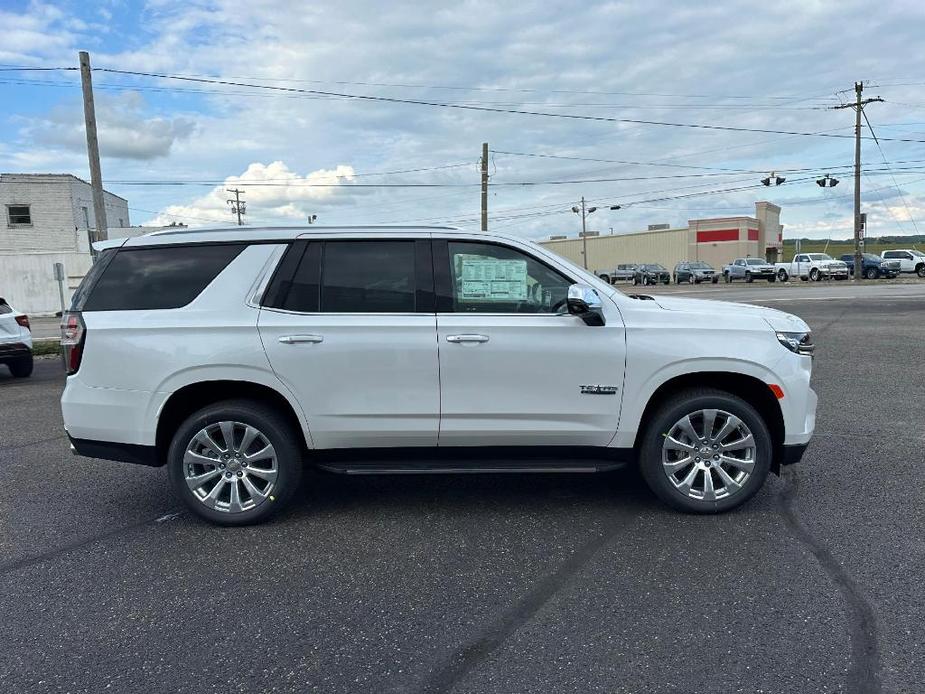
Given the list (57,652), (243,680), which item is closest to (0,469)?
(57,652)

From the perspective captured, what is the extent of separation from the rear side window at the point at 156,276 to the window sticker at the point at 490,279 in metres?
1.45

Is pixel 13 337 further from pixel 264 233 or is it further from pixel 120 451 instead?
pixel 264 233

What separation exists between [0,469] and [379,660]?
4656mm

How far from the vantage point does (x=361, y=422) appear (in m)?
4.40

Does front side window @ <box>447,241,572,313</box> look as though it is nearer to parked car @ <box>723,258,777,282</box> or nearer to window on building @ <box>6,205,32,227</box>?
window on building @ <box>6,205,32,227</box>

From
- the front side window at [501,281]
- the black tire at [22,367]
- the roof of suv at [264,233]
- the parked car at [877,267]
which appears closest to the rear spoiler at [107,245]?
the roof of suv at [264,233]

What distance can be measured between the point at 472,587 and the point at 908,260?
49.2 metres

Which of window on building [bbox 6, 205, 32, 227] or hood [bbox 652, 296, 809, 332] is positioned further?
window on building [bbox 6, 205, 32, 227]

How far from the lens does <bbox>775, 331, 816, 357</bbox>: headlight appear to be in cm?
444

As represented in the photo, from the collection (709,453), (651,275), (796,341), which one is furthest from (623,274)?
(709,453)

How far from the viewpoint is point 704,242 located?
68.4m

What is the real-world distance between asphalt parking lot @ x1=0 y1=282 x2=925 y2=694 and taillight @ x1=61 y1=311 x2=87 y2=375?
1087mm

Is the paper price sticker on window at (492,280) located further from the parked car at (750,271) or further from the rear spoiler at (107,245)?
the parked car at (750,271)

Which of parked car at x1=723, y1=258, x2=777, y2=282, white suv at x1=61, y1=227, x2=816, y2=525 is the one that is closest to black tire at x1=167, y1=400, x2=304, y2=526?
white suv at x1=61, y1=227, x2=816, y2=525
